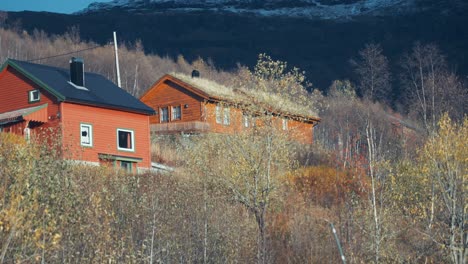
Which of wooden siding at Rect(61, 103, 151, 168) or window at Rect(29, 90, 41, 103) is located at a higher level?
window at Rect(29, 90, 41, 103)

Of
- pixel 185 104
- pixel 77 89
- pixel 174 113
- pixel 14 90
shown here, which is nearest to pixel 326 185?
pixel 77 89

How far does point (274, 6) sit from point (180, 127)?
130 meters

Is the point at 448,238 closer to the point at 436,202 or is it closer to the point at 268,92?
the point at 436,202

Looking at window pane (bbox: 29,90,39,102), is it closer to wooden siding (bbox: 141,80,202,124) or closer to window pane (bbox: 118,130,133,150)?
window pane (bbox: 118,130,133,150)

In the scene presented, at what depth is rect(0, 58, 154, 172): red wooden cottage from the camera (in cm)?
3631

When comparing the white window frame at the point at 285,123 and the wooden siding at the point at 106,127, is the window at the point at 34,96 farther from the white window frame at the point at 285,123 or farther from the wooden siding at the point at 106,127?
the white window frame at the point at 285,123

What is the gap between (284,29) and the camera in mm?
146750

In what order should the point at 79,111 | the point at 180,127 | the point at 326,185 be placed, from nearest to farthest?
1. the point at 326,185
2. the point at 79,111
3. the point at 180,127

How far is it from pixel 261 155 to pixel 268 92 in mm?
2005

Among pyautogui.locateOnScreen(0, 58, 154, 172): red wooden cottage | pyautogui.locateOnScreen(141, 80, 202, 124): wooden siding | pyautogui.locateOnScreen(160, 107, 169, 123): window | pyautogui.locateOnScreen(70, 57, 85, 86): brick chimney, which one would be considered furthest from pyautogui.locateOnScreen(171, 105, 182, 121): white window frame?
pyautogui.locateOnScreen(70, 57, 85, 86): brick chimney

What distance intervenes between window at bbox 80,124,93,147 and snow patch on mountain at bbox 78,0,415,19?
123 meters

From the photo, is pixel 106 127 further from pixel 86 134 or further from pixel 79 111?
pixel 79 111

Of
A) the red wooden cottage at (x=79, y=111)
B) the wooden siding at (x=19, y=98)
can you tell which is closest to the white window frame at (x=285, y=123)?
the red wooden cottage at (x=79, y=111)

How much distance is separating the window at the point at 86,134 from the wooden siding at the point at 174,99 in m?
11.4
